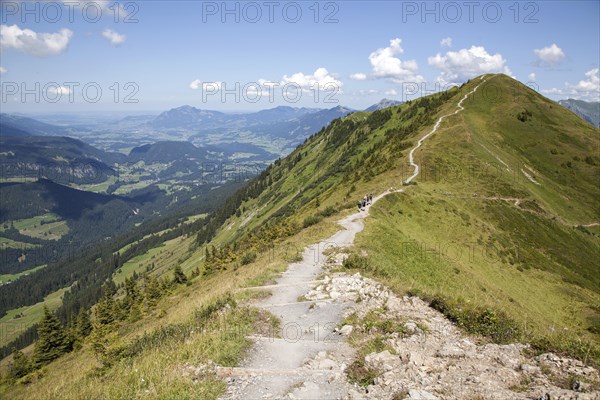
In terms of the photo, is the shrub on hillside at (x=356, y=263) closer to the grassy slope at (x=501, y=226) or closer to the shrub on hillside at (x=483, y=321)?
the grassy slope at (x=501, y=226)

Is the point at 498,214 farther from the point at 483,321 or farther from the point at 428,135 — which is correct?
the point at 483,321

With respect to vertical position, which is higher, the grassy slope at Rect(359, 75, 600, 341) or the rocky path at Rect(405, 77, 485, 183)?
the rocky path at Rect(405, 77, 485, 183)

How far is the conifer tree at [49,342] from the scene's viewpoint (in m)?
58.1

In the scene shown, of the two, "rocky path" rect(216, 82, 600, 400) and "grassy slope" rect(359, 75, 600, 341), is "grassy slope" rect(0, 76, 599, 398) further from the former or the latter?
"rocky path" rect(216, 82, 600, 400)

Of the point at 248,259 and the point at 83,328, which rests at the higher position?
the point at 248,259

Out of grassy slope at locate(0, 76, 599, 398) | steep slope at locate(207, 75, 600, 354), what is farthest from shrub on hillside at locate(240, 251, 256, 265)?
steep slope at locate(207, 75, 600, 354)

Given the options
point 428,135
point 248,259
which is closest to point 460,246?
point 248,259

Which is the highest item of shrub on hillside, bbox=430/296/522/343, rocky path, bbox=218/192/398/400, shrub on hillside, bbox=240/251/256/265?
shrub on hillside, bbox=430/296/522/343

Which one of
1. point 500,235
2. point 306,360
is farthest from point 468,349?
point 500,235

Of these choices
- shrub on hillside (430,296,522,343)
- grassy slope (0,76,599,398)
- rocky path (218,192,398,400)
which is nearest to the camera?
rocky path (218,192,398,400)

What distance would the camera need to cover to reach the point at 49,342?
199 ft

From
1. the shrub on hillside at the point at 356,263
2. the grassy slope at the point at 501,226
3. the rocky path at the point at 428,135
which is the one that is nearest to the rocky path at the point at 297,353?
the shrub on hillside at the point at 356,263

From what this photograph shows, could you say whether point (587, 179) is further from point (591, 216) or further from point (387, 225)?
point (387, 225)

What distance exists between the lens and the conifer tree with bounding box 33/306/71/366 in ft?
191
